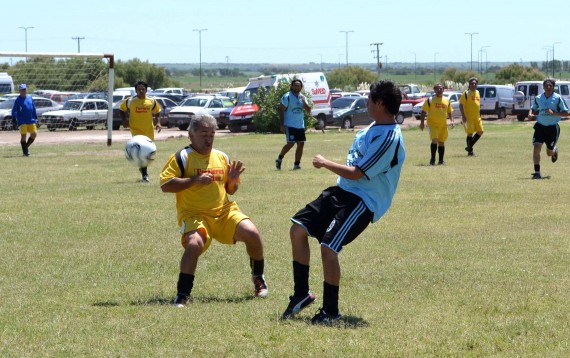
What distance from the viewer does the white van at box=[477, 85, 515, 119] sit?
5262 cm

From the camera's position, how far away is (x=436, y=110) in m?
23.0

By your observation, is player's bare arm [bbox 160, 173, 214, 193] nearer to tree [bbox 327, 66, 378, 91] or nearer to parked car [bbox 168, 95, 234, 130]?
parked car [bbox 168, 95, 234, 130]

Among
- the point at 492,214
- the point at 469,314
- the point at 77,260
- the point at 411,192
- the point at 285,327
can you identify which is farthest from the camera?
the point at 411,192

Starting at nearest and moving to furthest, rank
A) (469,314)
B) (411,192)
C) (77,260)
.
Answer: (469,314) < (77,260) < (411,192)

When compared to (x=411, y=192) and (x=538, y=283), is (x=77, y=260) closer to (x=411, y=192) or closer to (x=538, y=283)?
(x=538, y=283)

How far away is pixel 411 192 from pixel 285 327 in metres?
9.79

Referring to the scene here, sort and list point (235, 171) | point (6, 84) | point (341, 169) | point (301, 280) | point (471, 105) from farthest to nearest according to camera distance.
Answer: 1. point (6, 84)
2. point (471, 105)
3. point (235, 171)
4. point (301, 280)
5. point (341, 169)

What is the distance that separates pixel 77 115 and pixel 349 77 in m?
67.1

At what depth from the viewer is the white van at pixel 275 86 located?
41.3 m

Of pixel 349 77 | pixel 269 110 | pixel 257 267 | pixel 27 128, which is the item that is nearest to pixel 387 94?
pixel 257 267

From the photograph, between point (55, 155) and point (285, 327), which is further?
point (55, 155)

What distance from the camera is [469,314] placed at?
25.1 ft

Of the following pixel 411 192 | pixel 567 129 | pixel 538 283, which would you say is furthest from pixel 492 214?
pixel 567 129

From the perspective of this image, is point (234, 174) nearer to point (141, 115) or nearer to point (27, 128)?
point (141, 115)
